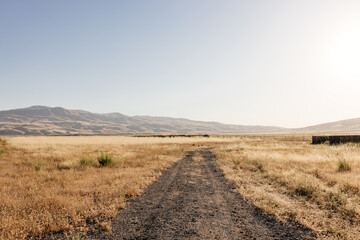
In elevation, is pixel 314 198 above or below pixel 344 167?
below

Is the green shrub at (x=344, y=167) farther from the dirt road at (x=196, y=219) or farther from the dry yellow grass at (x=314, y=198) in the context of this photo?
the dirt road at (x=196, y=219)

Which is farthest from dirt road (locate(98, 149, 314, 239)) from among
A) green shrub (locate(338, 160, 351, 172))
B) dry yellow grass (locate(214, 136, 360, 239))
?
green shrub (locate(338, 160, 351, 172))

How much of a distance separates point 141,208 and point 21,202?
4.35 m

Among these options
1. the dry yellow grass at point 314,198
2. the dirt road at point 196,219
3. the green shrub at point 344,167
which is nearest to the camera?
the dirt road at point 196,219

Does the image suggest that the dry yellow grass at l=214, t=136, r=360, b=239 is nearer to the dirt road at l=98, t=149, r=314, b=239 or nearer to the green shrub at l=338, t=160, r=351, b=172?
the green shrub at l=338, t=160, r=351, b=172

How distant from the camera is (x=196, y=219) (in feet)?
19.2

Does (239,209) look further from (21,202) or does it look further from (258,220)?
(21,202)

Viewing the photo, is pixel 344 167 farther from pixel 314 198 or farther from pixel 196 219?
pixel 196 219

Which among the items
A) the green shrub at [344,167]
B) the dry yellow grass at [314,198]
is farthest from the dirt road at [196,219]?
the green shrub at [344,167]

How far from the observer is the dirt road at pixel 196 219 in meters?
4.95

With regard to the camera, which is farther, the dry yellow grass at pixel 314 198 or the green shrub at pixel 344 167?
the green shrub at pixel 344 167

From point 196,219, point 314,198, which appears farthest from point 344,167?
point 196,219

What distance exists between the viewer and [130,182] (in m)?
9.74

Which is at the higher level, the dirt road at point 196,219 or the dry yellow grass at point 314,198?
the dry yellow grass at point 314,198
